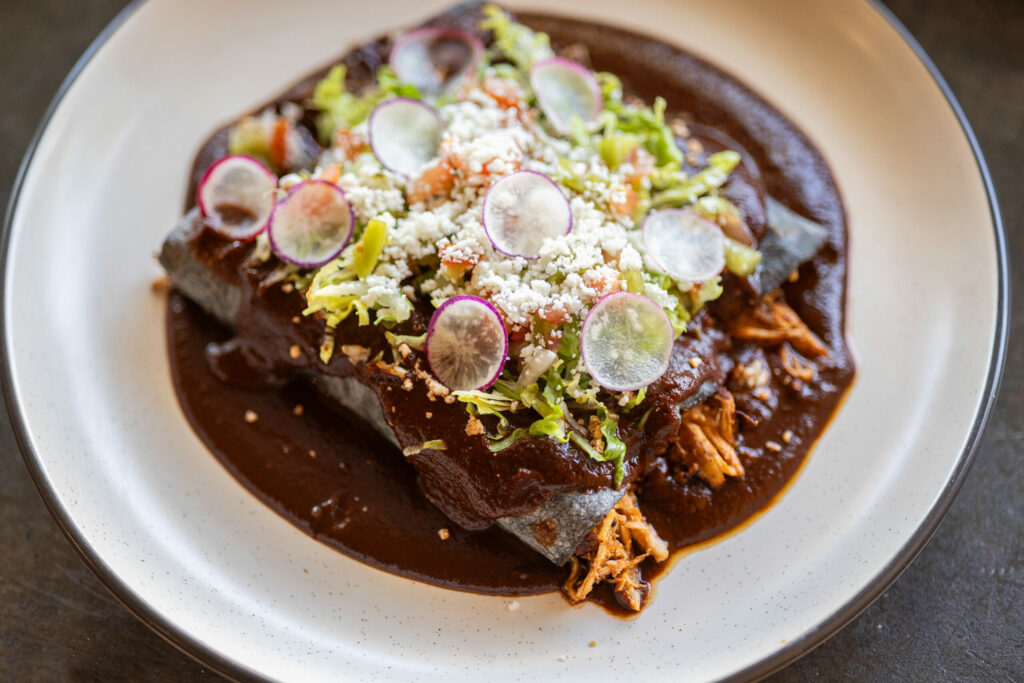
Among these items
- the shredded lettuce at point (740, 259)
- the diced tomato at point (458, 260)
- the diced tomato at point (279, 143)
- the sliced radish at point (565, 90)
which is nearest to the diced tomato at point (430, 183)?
the diced tomato at point (458, 260)

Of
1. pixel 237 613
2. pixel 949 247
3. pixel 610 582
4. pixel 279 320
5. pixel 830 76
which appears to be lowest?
pixel 237 613

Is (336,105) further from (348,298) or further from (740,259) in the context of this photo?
(740,259)

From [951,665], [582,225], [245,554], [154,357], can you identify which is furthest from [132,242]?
[951,665]

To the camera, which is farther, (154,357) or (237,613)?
(154,357)

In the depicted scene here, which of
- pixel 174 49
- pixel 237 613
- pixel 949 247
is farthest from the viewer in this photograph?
pixel 174 49

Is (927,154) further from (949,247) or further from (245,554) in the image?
(245,554)

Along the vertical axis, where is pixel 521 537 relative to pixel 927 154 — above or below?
below

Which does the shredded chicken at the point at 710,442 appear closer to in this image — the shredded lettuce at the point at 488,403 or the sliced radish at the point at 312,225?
the shredded lettuce at the point at 488,403
